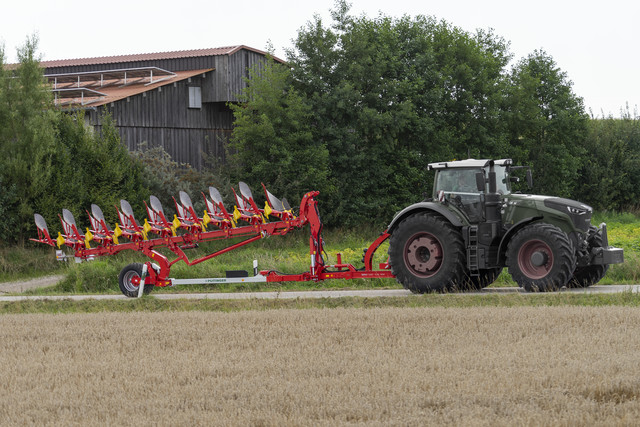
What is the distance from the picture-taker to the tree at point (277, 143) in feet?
110

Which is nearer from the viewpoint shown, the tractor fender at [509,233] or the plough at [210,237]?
the tractor fender at [509,233]

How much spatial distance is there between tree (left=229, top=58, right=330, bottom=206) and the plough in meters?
13.7

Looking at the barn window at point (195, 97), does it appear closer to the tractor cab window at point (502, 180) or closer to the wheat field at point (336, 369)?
the tractor cab window at point (502, 180)

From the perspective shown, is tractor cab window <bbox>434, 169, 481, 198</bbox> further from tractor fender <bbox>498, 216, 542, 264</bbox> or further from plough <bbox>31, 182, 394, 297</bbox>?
plough <bbox>31, 182, 394, 297</bbox>

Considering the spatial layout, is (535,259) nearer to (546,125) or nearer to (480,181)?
(480,181)

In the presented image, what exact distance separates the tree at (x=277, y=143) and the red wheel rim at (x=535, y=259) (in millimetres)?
18625

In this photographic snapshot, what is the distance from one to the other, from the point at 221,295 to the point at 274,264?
8.63 feet

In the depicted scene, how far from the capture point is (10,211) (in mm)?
27094

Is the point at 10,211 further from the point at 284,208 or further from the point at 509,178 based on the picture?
the point at 509,178

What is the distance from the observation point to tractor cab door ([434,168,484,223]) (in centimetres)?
1598

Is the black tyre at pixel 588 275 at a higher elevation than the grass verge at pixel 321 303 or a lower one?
higher

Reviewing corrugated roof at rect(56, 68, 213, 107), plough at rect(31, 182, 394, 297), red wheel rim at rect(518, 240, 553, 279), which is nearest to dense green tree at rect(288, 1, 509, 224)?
corrugated roof at rect(56, 68, 213, 107)

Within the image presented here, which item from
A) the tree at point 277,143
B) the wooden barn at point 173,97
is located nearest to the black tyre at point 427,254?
the tree at point 277,143

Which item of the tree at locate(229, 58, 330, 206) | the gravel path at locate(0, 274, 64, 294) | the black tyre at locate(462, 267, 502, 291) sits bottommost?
the gravel path at locate(0, 274, 64, 294)
